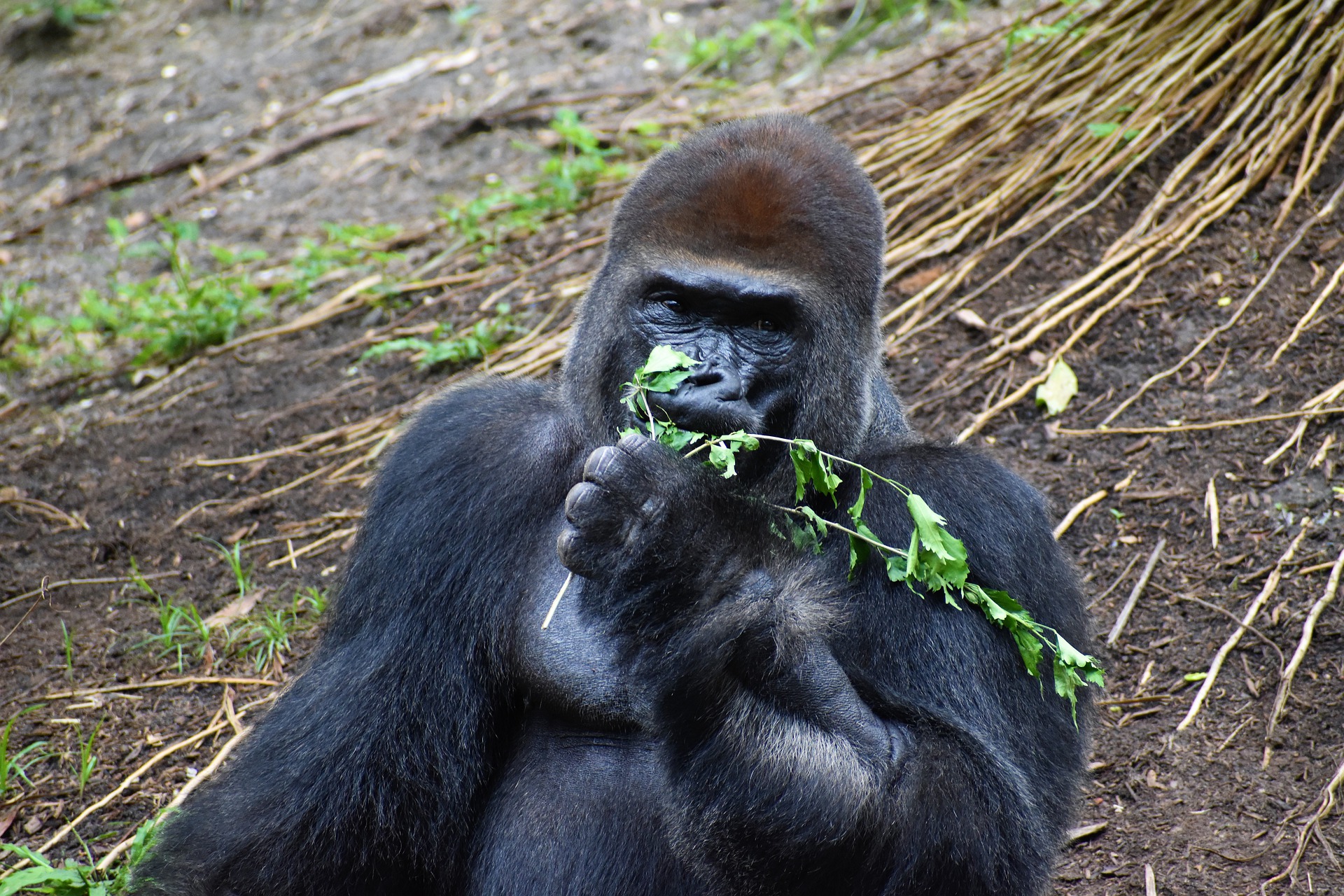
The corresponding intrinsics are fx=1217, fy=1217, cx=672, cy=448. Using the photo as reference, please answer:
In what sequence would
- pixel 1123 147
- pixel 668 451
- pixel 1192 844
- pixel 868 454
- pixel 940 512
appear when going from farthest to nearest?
pixel 1123 147, pixel 1192 844, pixel 868 454, pixel 940 512, pixel 668 451

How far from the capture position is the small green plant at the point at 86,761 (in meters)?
4.11

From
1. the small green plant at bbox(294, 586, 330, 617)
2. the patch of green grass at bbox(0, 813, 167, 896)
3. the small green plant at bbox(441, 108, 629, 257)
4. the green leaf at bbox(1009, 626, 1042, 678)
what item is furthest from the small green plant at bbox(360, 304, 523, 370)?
the green leaf at bbox(1009, 626, 1042, 678)

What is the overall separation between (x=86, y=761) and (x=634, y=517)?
2602 millimetres

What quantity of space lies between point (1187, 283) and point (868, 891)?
394 cm

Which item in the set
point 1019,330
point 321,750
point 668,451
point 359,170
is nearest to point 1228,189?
point 1019,330

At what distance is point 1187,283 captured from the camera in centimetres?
571

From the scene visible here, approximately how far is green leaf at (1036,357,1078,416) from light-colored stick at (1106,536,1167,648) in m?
0.85

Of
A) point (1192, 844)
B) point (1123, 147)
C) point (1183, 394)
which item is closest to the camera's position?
point (1192, 844)

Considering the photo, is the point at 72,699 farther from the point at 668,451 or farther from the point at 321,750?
the point at 668,451

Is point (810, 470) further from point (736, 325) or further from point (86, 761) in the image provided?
point (86, 761)

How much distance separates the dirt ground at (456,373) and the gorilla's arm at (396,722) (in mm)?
950

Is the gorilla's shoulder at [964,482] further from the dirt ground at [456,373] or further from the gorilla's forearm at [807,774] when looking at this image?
the dirt ground at [456,373]

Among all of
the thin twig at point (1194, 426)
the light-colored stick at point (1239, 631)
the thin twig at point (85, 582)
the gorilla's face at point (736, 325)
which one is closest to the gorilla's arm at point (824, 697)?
the gorilla's face at point (736, 325)

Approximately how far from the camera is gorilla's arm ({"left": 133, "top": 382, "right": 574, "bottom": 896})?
323 centimetres
